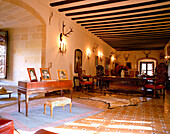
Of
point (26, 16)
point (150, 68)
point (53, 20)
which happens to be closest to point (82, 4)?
point (53, 20)

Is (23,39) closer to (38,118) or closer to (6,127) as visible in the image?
(38,118)

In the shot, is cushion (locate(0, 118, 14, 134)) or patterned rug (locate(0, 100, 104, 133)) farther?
patterned rug (locate(0, 100, 104, 133))

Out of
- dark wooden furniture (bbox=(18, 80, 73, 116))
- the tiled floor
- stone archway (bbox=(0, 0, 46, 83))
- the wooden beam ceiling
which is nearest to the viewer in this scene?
the tiled floor

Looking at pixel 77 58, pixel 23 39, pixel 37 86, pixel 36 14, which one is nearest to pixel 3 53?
pixel 23 39

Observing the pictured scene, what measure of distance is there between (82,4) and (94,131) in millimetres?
4855

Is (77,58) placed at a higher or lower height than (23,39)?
lower

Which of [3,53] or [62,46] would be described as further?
[62,46]

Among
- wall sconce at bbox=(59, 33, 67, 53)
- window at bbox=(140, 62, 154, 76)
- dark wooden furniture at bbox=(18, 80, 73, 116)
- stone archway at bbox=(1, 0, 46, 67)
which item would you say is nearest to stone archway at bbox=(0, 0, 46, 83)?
stone archway at bbox=(1, 0, 46, 67)

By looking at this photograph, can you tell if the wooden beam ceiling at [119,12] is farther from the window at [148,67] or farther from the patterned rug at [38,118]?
the window at [148,67]

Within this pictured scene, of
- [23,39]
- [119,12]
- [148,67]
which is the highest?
[119,12]

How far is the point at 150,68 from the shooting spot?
57.4 feet

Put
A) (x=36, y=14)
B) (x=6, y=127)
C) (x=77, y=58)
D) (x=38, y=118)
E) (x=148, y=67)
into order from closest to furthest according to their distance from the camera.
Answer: (x=6, y=127) < (x=38, y=118) < (x=36, y=14) < (x=77, y=58) < (x=148, y=67)

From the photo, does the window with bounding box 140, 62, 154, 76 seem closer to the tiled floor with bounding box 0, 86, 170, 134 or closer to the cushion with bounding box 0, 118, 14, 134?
the tiled floor with bounding box 0, 86, 170, 134

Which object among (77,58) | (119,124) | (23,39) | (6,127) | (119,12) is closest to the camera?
Answer: (6,127)
